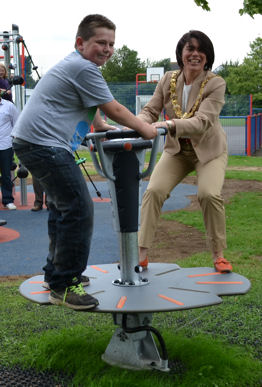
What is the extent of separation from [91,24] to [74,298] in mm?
1297

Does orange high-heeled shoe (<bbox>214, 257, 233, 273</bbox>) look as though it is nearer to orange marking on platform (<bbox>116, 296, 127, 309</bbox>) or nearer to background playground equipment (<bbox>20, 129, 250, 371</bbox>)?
background playground equipment (<bbox>20, 129, 250, 371</bbox>)

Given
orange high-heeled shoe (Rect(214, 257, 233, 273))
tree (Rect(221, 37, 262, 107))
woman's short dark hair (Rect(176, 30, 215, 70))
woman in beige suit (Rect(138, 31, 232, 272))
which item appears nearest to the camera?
orange high-heeled shoe (Rect(214, 257, 233, 273))

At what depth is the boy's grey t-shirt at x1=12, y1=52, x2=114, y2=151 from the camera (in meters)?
2.49

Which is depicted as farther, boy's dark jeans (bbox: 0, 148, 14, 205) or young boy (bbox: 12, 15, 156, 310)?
boy's dark jeans (bbox: 0, 148, 14, 205)

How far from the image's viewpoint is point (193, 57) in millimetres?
3359

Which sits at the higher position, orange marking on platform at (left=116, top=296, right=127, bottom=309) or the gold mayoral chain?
the gold mayoral chain

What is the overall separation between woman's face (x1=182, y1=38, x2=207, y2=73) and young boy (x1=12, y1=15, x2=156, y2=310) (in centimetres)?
91

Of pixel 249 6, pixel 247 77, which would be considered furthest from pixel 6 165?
pixel 247 77

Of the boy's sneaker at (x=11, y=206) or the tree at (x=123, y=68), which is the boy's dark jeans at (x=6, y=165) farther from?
the tree at (x=123, y=68)

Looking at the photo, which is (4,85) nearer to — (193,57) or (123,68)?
(193,57)

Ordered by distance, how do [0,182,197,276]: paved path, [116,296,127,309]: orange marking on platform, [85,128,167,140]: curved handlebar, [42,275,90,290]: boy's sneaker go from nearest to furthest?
[116,296,127,309]: orange marking on platform → [85,128,167,140]: curved handlebar → [42,275,90,290]: boy's sneaker → [0,182,197,276]: paved path

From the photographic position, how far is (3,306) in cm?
380

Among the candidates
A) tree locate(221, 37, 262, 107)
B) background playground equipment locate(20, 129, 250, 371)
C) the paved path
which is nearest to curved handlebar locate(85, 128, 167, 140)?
background playground equipment locate(20, 129, 250, 371)

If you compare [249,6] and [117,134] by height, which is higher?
[249,6]
